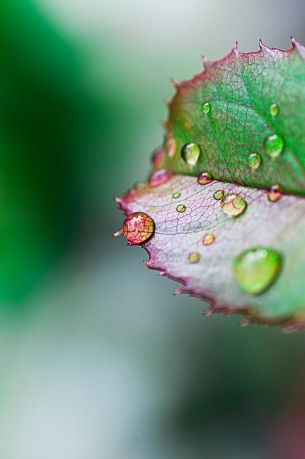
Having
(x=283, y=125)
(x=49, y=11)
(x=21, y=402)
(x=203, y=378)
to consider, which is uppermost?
(x=49, y=11)

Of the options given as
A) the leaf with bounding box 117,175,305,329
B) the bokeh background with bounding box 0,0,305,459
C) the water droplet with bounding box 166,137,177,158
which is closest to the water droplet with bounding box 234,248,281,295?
the leaf with bounding box 117,175,305,329

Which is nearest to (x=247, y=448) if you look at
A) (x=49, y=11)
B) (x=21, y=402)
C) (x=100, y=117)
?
(x=21, y=402)

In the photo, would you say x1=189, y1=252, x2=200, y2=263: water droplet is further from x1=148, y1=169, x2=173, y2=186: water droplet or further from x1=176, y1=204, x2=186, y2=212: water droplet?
x1=148, y1=169, x2=173, y2=186: water droplet

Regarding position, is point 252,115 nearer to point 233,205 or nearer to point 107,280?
point 233,205

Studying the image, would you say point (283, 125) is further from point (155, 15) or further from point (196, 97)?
point (155, 15)

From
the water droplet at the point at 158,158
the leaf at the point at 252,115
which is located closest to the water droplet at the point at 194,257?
the leaf at the point at 252,115

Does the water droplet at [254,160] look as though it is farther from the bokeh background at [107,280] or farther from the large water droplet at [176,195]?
the bokeh background at [107,280]
